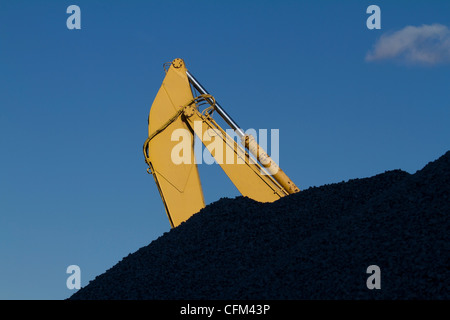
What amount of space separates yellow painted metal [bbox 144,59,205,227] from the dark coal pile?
1.74m

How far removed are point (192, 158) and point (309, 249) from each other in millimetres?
4750

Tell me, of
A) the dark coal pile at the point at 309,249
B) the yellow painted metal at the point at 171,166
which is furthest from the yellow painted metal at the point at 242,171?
the dark coal pile at the point at 309,249

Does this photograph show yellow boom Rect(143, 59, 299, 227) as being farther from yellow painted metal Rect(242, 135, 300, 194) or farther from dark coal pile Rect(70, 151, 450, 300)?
dark coal pile Rect(70, 151, 450, 300)

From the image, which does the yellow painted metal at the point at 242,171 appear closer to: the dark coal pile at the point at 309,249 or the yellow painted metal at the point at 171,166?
the yellow painted metal at the point at 171,166

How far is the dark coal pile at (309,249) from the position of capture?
8391 mm

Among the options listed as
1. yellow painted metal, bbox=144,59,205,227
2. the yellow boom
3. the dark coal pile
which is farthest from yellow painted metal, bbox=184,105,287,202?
the dark coal pile

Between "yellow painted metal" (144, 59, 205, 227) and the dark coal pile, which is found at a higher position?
"yellow painted metal" (144, 59, 205, 227)

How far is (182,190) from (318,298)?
5804mm

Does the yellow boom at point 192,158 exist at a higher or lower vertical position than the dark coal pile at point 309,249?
higher

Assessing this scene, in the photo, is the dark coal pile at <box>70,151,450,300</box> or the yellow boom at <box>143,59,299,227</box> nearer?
the dark coal pile at <box>70,151,450,300</box>

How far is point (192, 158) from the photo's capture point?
1360 centimetres

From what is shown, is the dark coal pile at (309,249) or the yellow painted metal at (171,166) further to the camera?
the yellow painted metal at (171,166)

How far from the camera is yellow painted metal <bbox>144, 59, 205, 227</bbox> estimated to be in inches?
531
